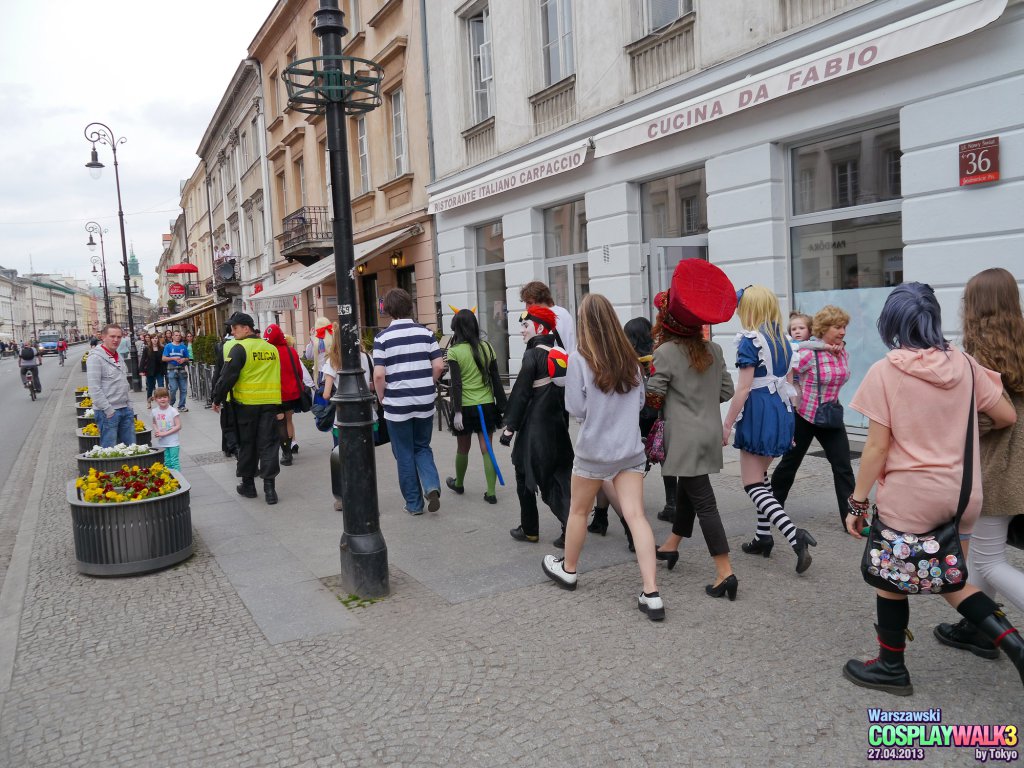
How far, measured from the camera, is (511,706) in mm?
3391

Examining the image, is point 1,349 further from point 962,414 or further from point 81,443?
point 962,414

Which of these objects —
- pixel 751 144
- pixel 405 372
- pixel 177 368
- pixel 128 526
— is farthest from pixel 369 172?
pixel 128 526

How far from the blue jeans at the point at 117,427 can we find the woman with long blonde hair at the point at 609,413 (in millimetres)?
6379

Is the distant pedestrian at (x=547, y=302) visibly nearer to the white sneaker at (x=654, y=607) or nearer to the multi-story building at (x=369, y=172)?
the white sneaker at (x=654, y=607)

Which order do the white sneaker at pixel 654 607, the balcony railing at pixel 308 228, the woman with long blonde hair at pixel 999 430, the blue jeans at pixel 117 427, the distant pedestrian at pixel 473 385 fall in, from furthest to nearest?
the balcony railing at pixel 308 228, the blue jeans at pixel 117 427, the distant pedestrian at pixel 473 385, the white sneaker at pixel 654 607, the woman with long blonde hair at pixel 999 430

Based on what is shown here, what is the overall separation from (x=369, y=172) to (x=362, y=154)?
78 cm

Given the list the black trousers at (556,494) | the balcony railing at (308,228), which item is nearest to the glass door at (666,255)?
the black trousers at (556,494)

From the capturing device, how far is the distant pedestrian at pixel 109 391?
856cm

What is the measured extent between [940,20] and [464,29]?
9.89 metres

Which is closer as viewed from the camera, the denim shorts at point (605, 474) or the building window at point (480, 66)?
the denim shorts at point (605, 474)

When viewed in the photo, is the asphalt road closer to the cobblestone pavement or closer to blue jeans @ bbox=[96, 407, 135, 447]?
blue jeans @ bbox=[96, 407, 135, 447]

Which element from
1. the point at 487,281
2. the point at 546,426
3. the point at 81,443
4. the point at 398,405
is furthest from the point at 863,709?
the point at 487,281

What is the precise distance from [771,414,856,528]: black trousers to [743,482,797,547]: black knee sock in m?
0.45

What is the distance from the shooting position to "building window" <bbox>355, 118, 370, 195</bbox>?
19.7m
